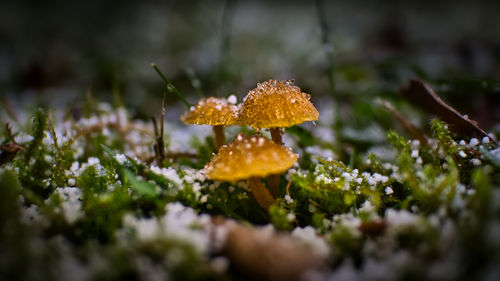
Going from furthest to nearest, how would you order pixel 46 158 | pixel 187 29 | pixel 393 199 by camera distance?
pixel 187 29 → pixel 46 158 → pixel 393 199

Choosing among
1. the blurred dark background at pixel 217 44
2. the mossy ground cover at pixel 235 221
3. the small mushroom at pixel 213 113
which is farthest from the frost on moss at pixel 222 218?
the blurred dark background at pixel 217 44

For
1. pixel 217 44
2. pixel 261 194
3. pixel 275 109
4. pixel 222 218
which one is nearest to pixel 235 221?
pixel 222 218

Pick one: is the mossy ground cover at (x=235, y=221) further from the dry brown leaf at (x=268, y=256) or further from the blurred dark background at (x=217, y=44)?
the blurred dark background at (x=217, y=44)

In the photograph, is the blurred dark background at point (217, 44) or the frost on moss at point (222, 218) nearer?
the frost on moss at point (222, 218)

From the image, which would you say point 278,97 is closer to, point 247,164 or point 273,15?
point 247,164

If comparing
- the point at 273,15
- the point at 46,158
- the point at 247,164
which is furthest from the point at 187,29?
the point at 247,164
